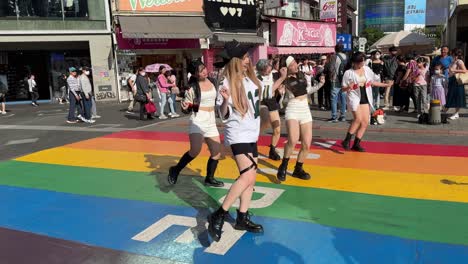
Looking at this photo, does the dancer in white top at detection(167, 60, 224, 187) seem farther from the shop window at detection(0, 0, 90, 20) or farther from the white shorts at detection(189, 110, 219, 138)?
the shop window at detection(0, 0, 90, 20)

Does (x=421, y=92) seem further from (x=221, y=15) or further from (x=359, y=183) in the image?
(x=221, y=15)

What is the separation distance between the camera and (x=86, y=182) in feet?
21.6

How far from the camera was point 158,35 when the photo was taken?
2062cm

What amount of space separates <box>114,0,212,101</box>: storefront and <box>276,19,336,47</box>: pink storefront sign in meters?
8.69

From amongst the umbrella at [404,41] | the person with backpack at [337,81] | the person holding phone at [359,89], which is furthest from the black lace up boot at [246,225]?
the umbrella at [404,41]

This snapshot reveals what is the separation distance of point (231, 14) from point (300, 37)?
9.62 metres

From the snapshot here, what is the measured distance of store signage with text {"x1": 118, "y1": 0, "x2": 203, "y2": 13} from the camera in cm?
2180

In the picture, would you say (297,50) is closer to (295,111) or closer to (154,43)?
(154,43)

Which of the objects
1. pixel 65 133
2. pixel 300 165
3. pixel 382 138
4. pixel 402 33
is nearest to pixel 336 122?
pixel 382 138

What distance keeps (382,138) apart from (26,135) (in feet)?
30.5

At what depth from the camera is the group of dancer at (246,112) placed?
4.11 metres

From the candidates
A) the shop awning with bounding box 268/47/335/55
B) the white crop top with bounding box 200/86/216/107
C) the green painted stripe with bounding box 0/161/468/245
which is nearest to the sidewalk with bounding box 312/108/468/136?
the green painted stripe with bounding box 0/161/468/245

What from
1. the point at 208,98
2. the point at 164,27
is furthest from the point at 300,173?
the point at 164,27

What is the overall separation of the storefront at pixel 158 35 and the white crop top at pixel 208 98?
15.6 m
